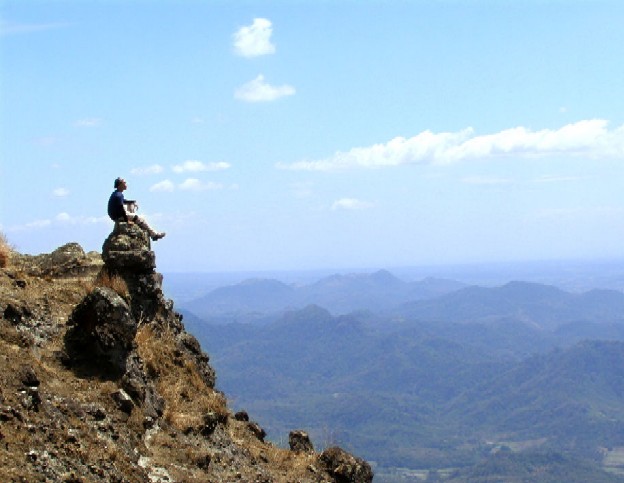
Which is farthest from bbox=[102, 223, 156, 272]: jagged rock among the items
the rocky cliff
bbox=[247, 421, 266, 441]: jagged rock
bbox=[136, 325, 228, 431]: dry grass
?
bbox=[247, 421, 266, 441]: jagged rock

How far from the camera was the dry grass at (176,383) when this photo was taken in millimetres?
16766

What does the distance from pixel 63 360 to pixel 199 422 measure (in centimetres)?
342

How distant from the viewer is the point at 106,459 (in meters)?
12.6

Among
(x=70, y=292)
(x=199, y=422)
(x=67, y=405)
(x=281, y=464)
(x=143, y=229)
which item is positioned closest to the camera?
(x=67, y=405)

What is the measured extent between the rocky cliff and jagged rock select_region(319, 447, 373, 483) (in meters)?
0.04

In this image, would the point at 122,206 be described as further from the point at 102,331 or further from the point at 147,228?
the point at 102,331

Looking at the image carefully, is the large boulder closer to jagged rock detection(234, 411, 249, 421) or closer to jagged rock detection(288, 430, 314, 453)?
jagged rock detection(234, 411, 249, 421)

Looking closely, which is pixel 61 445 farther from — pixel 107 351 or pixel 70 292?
pixel 70 292

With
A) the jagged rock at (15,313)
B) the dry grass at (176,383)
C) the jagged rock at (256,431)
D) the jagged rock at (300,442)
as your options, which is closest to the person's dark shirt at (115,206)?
the dry grass at (176,383)

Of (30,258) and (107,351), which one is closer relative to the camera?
(107,351)

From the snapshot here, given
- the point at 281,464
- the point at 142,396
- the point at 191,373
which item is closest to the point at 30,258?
the point at 191,373

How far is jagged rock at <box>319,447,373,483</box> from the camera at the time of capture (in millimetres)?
18188

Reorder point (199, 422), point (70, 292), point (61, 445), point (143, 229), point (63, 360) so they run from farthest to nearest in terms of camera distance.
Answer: point (143, 229)
point (70, 292)
point (199, 422)
point (63, 360)
point (61, 445)

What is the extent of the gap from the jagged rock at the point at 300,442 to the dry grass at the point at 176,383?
7.58 feet
